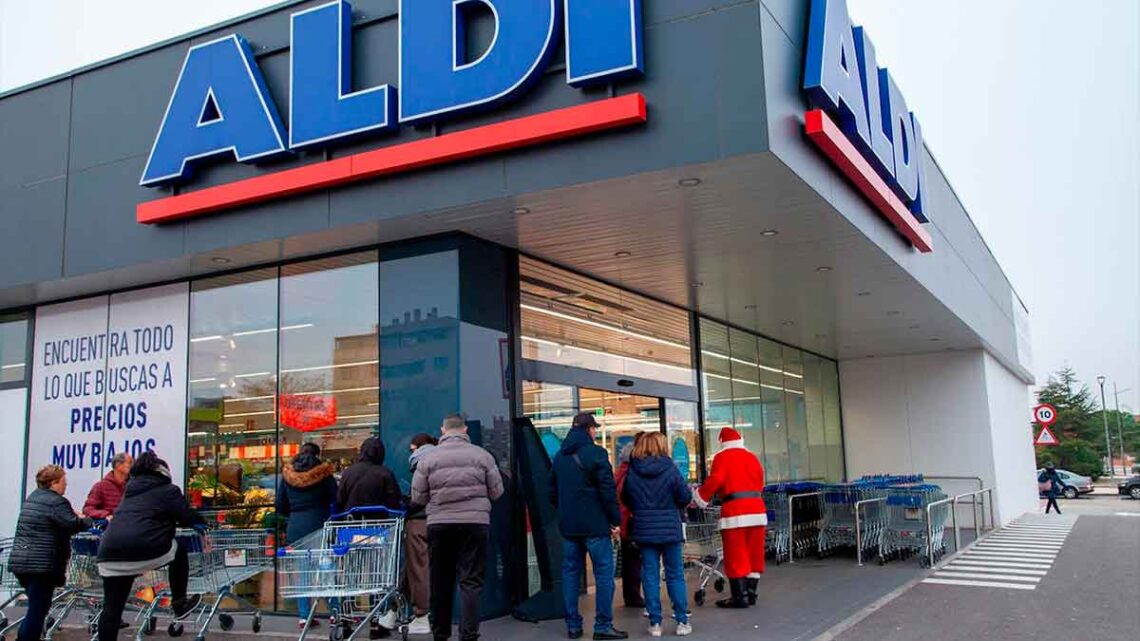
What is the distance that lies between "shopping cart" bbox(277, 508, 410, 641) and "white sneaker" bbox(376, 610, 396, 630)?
24 centimetres

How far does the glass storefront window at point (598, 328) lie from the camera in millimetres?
10422

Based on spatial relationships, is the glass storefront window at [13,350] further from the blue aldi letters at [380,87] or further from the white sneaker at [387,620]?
the white sneaker at [387,620]

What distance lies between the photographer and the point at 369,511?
25.7ft

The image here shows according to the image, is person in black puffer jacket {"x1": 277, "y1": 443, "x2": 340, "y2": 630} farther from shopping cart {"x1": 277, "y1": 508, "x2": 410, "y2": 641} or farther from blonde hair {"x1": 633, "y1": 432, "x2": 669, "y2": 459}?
blonde hair {"x1": 633, "y1": 432, "x2": 669, "y2": 459}

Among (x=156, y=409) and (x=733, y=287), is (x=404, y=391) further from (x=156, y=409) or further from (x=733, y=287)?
(x=733, y=287)

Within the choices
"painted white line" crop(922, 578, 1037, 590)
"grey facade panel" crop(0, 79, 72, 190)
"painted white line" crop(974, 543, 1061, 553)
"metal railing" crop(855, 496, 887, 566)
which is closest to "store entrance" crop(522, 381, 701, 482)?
"metal railing" crop(855, 496, 887, 566)

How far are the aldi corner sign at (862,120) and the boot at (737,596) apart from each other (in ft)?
13.6

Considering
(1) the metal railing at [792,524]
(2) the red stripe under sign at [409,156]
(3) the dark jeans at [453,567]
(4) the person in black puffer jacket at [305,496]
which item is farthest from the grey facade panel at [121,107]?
(1) the metal railing at [792,524]

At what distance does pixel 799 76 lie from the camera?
7.94 meters

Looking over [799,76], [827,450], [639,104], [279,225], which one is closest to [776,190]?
[799,76]

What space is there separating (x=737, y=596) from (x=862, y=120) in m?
4.93

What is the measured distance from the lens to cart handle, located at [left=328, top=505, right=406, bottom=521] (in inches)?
301

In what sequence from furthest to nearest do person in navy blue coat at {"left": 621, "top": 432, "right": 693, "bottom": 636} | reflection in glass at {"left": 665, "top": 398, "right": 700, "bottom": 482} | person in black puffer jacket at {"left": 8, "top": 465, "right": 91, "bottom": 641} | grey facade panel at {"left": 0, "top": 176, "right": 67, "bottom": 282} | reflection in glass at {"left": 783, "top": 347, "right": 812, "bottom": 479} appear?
reflection in glass at {"left": 783, "top": 347, "right": 812, "bottom": 479} < reflection in glass at {"left": 665, "top": 398, "right": 700, "bottom": 482} < grey facade panel at {"left": 0, "top": 176, "right": 67, "bottom": 282} < person in navy blue coat at {"left": 621, "top": 432, "right": 693, "bottom": 636} < person in black puffer jacket at {"left": 8, "top": 465, "right": 91, "bottom": 641}

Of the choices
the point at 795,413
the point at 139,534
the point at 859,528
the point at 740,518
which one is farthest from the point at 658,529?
the point at 795,413
